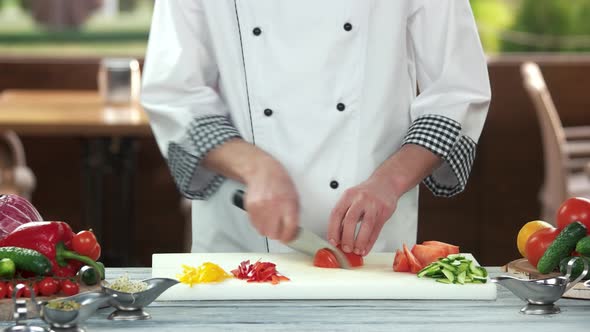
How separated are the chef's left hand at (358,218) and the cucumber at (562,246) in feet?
0.92

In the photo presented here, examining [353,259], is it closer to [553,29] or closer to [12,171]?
[12,171]

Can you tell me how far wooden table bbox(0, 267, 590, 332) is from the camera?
1.68 m

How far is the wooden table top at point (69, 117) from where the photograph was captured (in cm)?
416

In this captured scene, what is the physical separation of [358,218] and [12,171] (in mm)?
2923

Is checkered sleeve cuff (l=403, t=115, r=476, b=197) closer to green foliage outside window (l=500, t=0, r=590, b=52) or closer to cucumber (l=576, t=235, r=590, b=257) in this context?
cucumber (l=576, t=235, r=590, b=257)

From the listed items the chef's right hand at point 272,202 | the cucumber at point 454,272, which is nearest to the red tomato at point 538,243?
the cucumber at point 454,272

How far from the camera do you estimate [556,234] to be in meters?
1.96

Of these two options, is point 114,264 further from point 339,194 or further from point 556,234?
point 556,234

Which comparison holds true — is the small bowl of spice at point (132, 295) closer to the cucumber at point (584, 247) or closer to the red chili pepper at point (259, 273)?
the red chili pepper at point (259, 273)

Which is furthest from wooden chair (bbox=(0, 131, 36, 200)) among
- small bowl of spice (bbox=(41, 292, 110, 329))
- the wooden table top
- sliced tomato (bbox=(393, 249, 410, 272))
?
small bowl of spice (bbox=(41, 292, 110, 329))

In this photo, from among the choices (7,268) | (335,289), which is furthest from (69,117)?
(335,289)

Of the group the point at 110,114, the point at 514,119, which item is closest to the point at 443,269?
the point at 110,114

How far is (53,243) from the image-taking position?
74.3 inches

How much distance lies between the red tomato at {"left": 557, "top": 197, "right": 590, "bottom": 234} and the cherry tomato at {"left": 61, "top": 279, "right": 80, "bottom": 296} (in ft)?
2.75
